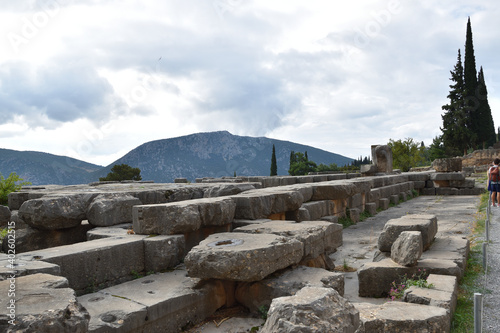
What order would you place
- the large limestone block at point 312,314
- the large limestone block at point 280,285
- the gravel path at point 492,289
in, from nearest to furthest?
1. the large limestone block at point 312,314
2. the gravel path at point 492,289
3. the large limestone block at point 280,285

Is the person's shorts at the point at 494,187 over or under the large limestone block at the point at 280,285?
over

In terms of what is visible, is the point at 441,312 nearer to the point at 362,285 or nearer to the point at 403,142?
the point at 362,285

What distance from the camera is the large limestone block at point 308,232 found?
5.12 m

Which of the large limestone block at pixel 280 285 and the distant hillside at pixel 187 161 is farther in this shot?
the distant hillside at pixel 187 161

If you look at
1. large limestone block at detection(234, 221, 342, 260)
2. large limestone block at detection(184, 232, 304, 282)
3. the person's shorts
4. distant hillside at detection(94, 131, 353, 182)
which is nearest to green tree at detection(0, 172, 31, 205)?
large limestone block at detection(234, 221, 342, 260)

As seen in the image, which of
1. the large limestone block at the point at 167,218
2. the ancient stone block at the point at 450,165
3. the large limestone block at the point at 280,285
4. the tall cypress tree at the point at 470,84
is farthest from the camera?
the tall cypress tree at the point at 470,84

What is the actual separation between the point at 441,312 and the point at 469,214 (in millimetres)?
9109

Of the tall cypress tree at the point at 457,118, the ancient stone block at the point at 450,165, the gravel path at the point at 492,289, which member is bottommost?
the gravel path at the point at 492,289

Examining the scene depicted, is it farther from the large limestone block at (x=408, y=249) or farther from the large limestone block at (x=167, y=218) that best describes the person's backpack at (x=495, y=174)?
the large limestone block at (x=167, y=218)

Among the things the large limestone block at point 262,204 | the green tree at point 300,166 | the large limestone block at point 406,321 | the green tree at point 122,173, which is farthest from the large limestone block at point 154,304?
the green tree at point 300,166

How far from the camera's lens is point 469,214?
36.7 ft

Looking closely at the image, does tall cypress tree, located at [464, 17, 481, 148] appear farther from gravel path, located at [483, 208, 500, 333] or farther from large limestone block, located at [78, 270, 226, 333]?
large limestone block, located at [78, 270, 226, 333]

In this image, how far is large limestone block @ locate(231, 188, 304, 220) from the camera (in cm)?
629

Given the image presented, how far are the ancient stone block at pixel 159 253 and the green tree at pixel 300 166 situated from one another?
53.0m
